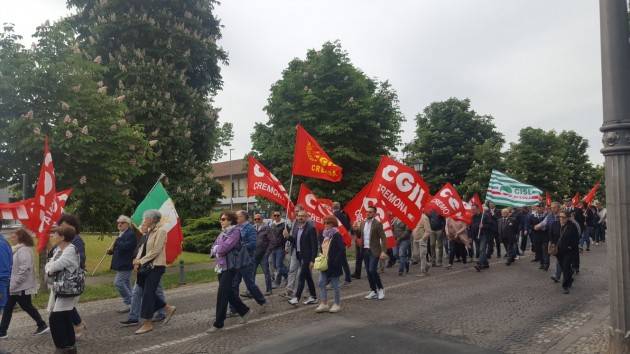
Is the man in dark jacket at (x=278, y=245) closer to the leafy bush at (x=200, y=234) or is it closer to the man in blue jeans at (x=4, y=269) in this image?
the man in blue jeans at (x=4, y=269)

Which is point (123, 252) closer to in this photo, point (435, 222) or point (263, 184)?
point (263, 184)

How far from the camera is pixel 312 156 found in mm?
11914

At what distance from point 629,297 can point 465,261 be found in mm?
11775

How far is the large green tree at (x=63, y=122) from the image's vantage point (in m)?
12.8

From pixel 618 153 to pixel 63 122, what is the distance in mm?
12413

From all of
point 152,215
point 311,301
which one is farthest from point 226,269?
point 311,301

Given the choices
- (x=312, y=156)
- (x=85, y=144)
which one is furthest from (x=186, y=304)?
(x=85, y=144)

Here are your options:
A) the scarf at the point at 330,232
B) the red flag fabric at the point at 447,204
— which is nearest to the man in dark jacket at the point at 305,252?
the scarf at the point at 330,232

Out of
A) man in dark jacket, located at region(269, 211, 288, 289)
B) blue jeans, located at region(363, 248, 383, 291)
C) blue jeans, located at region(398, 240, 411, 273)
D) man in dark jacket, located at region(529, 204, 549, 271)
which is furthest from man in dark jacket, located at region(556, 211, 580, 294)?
man in dark jacket, located at region(269, 211, 288, 289)

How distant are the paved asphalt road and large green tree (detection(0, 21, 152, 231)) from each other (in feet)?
14.0

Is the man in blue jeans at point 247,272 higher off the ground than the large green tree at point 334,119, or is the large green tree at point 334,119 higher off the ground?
the large green tree at point 334,119

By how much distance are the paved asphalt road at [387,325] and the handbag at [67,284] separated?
1.31 metres

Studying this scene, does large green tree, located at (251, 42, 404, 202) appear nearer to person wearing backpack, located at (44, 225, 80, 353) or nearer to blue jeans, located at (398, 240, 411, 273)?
blue jeans, located at (398, 240, 411, 273)

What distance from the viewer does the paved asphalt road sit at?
682 cm
